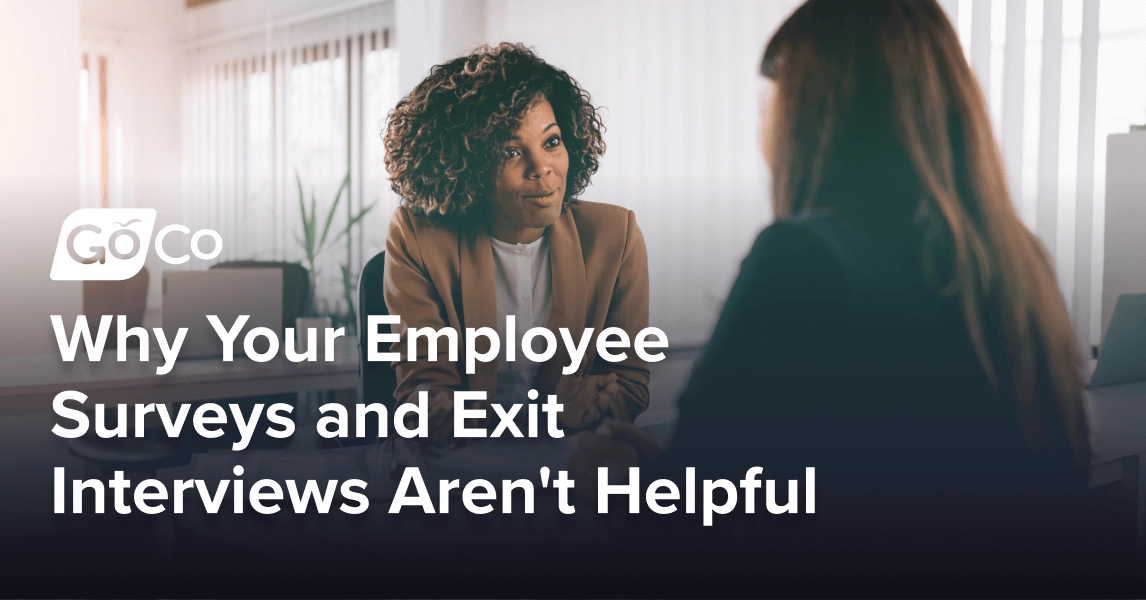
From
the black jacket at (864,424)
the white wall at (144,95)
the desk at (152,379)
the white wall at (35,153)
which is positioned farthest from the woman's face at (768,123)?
the white wall at (144,95)

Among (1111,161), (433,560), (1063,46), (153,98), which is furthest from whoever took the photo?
(153,98)

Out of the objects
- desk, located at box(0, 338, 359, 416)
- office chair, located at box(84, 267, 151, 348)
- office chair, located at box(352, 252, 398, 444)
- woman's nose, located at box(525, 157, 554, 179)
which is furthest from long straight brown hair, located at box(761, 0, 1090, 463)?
office chair, located at box(84, 267, 151, 348)

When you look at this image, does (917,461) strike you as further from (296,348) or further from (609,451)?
(296,348)

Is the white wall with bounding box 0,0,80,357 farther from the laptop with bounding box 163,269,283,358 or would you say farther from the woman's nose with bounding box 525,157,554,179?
the woman's nose with bounding box 525,157,554,179

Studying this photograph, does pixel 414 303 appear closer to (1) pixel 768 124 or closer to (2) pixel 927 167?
(1) pixel 768 124

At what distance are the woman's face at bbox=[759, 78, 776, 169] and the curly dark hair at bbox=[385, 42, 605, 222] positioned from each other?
0.75 meters

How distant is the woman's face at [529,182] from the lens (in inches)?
67.5

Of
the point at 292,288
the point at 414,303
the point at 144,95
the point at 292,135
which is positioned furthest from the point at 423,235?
the point at 144,95

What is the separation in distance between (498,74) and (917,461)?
1113 mm

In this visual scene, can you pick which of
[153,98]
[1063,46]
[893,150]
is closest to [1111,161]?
[1063,46]

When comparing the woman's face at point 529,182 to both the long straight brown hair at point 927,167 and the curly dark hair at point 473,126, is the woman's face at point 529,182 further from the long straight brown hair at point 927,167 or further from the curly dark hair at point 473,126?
the long straight brown hair at point 927,167

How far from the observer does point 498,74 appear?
68.2 inches

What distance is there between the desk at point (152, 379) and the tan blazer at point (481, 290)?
1065 mm

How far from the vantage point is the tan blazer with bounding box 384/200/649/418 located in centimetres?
170
